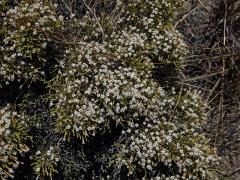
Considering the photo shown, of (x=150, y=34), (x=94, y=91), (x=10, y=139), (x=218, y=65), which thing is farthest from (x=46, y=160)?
(x=218, y=65)

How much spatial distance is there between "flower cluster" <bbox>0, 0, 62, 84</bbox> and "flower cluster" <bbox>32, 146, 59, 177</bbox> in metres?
0.60

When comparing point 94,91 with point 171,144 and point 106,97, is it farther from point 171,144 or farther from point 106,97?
point 171,144

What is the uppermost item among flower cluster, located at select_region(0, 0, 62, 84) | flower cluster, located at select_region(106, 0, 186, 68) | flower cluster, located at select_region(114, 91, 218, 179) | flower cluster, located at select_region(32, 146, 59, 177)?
flower cluster, located at select_region(0, 0, 62, 84)

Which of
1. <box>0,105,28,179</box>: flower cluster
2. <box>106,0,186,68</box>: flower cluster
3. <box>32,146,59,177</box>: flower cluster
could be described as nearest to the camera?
<box>0,105,28,179</box>: flower cluster

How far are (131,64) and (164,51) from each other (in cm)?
32

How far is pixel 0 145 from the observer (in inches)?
131

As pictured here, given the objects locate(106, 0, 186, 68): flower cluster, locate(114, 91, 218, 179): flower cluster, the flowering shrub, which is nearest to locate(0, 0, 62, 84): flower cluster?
the flowering shrub

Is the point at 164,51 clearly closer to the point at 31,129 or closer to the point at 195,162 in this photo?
the point at 195,162

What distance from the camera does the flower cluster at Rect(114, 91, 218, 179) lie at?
11.6 ft

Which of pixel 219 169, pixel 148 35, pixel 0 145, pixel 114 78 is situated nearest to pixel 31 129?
pixel 0 145

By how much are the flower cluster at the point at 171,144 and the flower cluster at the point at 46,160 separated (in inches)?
19.4

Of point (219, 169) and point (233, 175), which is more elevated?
point (219, 169)

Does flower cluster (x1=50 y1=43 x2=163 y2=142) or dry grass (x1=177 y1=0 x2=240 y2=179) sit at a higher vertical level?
flower cluster (x1=50 y1=43 x2=163 y2=142)

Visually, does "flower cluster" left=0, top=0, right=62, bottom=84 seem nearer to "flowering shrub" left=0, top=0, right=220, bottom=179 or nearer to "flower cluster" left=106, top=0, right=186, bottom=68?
"flowering shrub" left=0, top=0, right=220, bottom=179
